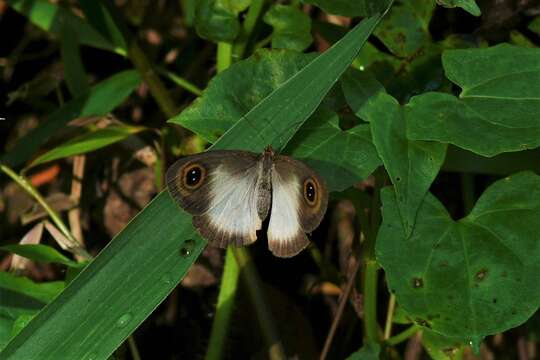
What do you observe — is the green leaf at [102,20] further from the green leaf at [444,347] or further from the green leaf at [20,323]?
the green leaf at [444,347]

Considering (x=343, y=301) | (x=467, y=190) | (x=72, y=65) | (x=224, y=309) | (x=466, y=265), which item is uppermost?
(x=72, y=65)

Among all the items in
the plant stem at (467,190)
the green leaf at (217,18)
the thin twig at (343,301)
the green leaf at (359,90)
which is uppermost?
the green leaf at (217,18)

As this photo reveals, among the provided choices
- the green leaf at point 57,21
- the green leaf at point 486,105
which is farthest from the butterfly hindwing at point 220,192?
the green leaf at point 57,21

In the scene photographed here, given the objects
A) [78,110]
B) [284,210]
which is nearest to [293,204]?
[284,210]

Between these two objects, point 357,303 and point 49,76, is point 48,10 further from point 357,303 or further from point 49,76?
point 357,303

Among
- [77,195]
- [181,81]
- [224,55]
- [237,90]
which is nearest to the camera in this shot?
[237,90]

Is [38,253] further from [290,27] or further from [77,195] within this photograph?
[290,27]

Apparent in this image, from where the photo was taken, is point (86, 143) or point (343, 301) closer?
point (343, 301)
